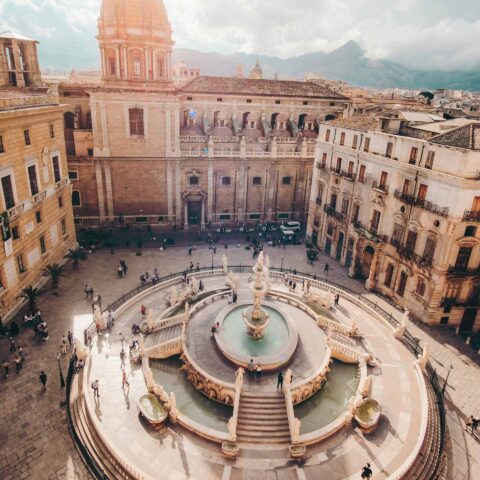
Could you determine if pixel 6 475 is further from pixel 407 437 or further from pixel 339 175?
pixel 339 175

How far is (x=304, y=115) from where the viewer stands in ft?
162

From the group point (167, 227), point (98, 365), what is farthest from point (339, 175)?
point (98, 365)

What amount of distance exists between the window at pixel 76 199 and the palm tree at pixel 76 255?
7267 millimetres

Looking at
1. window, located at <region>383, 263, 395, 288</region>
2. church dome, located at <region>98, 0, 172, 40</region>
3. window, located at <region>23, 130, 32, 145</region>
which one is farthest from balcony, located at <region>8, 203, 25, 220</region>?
window, located at <region>383, 263, 395, 288</region>

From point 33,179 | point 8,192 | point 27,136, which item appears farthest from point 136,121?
point 8,192

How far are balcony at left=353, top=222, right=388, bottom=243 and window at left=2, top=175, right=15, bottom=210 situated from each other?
86.5 ft

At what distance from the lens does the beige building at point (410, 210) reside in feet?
80.6

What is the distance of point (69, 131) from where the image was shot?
137 ft

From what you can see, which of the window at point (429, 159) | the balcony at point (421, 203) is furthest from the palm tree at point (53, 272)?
the window at point (429, 159)

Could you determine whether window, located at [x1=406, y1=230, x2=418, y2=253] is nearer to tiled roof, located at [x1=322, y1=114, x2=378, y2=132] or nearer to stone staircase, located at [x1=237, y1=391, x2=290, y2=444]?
tiled roof, located at [x1=322, y1=114, x2=378, y2=132]

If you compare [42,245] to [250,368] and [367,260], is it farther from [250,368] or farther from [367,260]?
[367,260]

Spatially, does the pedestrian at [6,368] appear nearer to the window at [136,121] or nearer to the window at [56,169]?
the window at [56,169]

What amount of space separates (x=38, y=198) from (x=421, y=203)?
27.4m

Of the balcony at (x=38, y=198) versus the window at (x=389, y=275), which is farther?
the window at (x=389, y=275)
